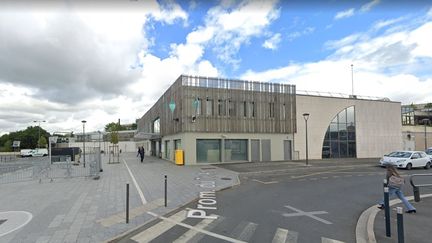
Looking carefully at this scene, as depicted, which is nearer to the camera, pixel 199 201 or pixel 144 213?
pixel 144 213

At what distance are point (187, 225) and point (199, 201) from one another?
119 inches

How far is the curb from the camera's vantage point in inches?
235

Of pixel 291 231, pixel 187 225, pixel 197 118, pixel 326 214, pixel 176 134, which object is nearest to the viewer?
pixel 291 231

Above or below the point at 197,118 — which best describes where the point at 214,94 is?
Result: above

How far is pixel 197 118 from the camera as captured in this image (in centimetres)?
2591

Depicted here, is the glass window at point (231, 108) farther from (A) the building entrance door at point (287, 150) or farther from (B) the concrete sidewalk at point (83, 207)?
(B) the concrete sidewalk at point (83, 207)

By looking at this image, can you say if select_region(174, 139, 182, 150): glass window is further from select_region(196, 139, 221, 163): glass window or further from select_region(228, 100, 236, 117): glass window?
select_region(228, 100, 236, 117): glass window

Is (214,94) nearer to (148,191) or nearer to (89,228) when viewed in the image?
(148,191)

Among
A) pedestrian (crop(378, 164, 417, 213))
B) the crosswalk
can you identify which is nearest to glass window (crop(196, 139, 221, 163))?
the crosswalk

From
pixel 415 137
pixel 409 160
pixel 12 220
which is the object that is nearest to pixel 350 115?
pixel 409 160

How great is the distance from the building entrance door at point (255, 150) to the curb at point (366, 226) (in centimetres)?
1942

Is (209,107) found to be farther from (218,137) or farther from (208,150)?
(208,150)

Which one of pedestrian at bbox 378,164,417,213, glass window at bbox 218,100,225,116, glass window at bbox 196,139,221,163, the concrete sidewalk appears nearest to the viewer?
the concrete sidewalk

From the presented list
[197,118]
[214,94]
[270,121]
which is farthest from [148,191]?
[270,121]
